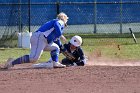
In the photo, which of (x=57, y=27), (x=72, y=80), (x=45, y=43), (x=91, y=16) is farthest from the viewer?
(x=91, y=16)

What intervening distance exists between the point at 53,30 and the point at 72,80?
2293 mm

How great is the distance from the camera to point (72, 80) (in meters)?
10.5

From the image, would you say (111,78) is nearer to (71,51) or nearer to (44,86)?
(44,86)

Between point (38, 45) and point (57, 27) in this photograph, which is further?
point (38, 45)

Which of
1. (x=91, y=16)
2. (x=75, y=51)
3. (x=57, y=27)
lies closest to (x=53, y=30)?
(x=57, y=27)

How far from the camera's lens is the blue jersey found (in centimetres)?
1232

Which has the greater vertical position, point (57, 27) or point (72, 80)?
point (57, 27)

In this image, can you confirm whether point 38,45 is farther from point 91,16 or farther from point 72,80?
point 91,16

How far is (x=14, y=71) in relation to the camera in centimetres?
1195

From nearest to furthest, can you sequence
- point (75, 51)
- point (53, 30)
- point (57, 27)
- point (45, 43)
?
point (57, 27), point (53, 30), point (45, 43), point (75, 51)

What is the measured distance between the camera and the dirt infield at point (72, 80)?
30.9ft

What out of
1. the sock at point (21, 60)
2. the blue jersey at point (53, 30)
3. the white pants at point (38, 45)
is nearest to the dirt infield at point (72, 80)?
the sock at point (21, 60)

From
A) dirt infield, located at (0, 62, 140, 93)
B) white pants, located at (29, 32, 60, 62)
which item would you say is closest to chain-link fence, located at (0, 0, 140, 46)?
white pants, located at (29, 32, 60, 62)

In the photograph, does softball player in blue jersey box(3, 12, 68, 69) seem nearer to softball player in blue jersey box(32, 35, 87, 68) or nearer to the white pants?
the white pants
